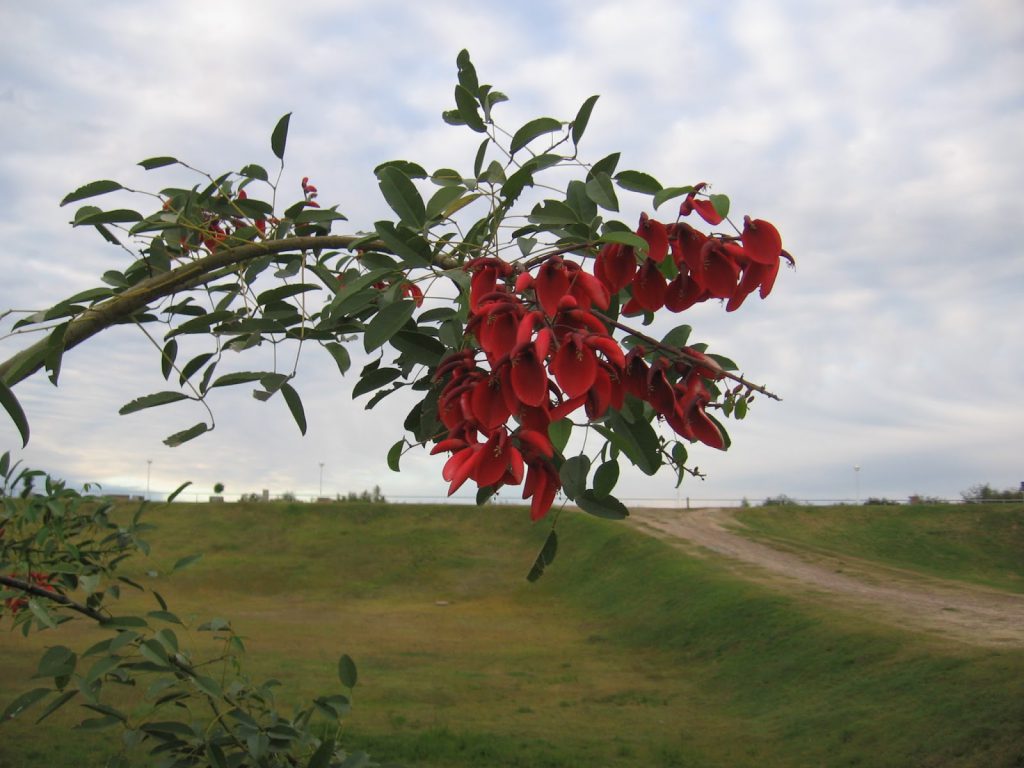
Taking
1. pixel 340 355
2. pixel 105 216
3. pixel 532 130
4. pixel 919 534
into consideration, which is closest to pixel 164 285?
pixel 105 216

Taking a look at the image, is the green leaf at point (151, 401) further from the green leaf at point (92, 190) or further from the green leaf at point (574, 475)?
the green leaf at point (574, 475)

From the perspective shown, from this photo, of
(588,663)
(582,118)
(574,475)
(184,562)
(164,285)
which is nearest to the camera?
(574,475)

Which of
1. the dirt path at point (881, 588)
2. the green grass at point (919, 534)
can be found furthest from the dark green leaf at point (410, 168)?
the green grass at point (919, 534)

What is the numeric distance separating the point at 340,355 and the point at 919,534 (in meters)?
20.9

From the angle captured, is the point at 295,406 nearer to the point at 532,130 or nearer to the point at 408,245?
the point at 408,245

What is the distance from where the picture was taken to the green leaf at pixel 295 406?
127cm

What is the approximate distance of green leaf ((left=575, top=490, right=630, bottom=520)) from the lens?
3.00 feet

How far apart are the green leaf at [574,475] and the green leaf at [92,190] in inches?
35.3

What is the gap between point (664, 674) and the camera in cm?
1148

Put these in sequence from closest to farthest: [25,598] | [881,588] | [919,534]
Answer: [25,598] < [881,588] < [919,534]

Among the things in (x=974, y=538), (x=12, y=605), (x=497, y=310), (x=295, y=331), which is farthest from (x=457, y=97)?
(x=974, y=538)

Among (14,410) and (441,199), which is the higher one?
(441,199)

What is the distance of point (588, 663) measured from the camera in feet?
40.9

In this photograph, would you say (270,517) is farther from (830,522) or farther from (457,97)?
(457,97)
